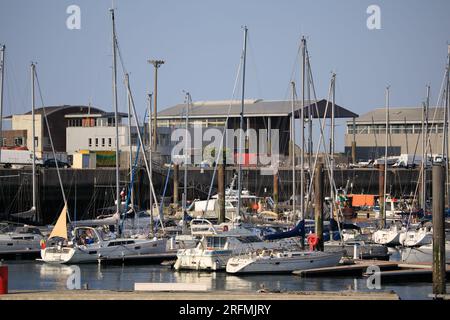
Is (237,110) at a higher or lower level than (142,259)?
higher

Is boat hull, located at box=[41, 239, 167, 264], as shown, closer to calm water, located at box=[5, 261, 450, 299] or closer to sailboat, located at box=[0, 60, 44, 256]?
calm water, located at box=[5, 261, 450, 299]

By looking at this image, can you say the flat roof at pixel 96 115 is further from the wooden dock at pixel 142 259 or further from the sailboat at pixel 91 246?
the wooden dock at pixel 142 259

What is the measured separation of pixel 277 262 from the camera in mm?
47125

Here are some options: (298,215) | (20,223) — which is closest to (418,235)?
(298,215)

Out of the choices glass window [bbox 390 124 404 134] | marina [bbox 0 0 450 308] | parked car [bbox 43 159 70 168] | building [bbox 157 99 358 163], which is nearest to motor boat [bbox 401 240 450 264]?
marina [bbox 0 0 450 308]

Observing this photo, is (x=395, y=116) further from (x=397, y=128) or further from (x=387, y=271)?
(x=387, y=271)

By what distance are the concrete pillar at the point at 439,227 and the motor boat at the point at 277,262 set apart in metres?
14.1

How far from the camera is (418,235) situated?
5969 centimetres

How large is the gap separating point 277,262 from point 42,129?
67956 mm

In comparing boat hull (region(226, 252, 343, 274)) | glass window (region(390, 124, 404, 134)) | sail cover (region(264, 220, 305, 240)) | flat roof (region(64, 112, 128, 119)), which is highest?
flat roof (region(64, 112, 128, 119))

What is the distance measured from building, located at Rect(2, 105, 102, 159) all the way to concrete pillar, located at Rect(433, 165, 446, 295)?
6905 centimetres

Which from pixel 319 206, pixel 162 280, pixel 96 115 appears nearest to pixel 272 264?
pixel 319 206

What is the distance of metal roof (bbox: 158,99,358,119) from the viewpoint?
380ft

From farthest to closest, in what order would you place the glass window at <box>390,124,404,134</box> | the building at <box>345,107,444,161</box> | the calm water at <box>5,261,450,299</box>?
the glass window at <box>390,124,404,134</box>, the building at <box>345,107,444,161</box>, the calm water at <box>5,261,450,299</box>
